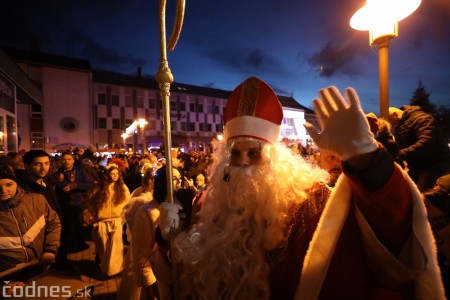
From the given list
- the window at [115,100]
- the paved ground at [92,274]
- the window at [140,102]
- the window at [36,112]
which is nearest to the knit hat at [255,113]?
the paved ground at [92,274]

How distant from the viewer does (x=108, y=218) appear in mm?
5000

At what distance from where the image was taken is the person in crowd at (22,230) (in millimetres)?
2812

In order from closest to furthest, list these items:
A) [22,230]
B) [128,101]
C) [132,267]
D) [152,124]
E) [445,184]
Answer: [445,184] < [22,230] < [132,267] < [128,101] < [152,124]

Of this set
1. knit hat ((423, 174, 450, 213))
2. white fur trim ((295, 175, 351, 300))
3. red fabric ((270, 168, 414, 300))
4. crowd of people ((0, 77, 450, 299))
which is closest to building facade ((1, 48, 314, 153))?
crowd of people ((0, 77, 450, 299))

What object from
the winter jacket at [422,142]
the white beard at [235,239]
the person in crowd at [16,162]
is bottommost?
the white beard at [235,239]

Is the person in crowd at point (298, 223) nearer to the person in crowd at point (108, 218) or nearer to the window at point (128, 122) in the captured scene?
the person in crowd at point (108, 218)

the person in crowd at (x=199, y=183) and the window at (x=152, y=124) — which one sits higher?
the window at (x=152, y=124)

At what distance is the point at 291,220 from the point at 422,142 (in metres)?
2.65

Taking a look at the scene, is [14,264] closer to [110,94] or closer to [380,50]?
[380,50]

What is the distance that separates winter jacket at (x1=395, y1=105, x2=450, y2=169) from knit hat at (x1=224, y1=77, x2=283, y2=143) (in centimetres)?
223

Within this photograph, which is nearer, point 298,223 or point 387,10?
point 298,223

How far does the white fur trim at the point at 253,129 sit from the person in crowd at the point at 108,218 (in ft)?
12.4

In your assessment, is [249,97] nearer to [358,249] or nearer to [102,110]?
[358,249]

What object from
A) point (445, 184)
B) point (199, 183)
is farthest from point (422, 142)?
point (199, 183)
